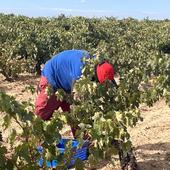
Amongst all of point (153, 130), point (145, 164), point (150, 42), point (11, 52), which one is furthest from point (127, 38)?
point (145, 164)

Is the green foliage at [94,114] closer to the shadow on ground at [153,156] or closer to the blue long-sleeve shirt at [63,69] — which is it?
the blue long-sleeve shirt at [63,69]

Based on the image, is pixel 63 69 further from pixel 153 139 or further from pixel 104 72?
pixel 153 139

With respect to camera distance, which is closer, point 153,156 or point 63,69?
point 63,69

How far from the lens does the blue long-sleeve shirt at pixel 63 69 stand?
5.46 m

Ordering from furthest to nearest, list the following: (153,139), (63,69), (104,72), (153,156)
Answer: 1. (153,139)
2. (153,156)
3. (63,69)
4. (104,72)

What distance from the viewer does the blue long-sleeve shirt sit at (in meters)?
5.46

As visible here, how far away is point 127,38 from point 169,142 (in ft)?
43.0

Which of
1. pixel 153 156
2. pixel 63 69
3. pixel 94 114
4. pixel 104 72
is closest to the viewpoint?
pixel 94 114

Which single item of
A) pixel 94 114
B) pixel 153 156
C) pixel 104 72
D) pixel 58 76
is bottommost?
pixel 153 156

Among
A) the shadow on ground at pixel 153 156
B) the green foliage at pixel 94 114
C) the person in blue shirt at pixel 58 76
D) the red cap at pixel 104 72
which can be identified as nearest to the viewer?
the green foliage at pixel 94 114

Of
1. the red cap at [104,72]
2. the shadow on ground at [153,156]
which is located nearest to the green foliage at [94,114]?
the red cap at [104,72]

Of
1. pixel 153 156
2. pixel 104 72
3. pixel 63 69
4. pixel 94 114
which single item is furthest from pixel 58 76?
pixel 153 156

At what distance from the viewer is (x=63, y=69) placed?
18.5 ft

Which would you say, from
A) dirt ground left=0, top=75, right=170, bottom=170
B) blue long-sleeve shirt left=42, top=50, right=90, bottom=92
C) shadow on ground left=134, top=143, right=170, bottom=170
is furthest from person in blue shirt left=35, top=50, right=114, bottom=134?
shadow on ground left=134, top=143, right=170, bottom=170
